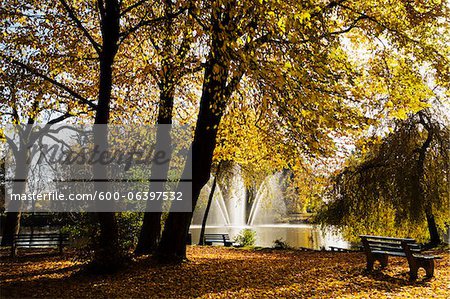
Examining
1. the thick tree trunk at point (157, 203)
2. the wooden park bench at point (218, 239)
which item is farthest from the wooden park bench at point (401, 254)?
the wooden park bench at point (218, 239)

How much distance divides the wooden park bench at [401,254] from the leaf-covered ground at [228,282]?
226 mm

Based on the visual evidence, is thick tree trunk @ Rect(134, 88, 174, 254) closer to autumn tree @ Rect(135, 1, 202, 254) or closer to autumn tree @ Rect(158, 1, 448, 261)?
autumn tree @ Rect(135, 1, 202, 254)

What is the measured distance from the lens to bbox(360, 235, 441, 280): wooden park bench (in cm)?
812

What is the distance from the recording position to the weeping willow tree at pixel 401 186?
48.4 feet

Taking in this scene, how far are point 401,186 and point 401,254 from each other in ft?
23.3

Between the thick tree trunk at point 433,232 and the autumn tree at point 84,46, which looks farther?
the thick tree trunk at point 433,232

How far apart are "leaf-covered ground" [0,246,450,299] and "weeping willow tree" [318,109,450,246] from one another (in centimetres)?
493

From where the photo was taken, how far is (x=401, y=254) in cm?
838

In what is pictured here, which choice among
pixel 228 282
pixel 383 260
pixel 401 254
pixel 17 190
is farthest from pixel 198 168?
pixel 17 190

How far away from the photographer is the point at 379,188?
15375 mm

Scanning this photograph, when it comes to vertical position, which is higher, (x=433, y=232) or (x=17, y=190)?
(x=17, y=190)

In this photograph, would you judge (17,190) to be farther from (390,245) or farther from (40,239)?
(390,245)

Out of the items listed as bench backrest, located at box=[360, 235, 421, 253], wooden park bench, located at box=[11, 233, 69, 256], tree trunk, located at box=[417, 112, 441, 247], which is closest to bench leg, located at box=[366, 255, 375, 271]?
bench backrest, located at box=[360, 235, 421, 253]

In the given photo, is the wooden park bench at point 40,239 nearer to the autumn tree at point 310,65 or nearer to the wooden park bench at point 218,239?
the autumn tree at point 310,65
